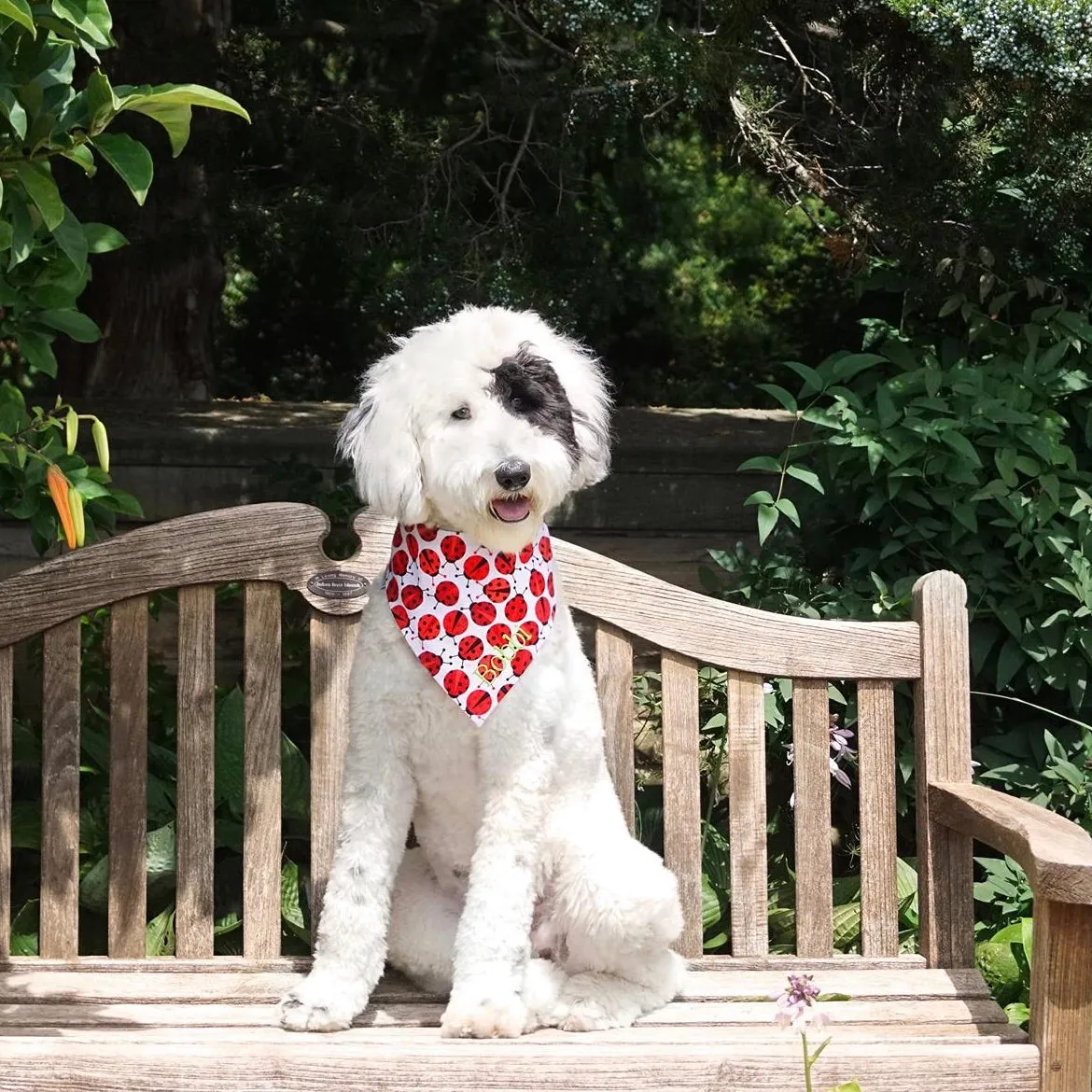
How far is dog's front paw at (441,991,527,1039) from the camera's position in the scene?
233 cm

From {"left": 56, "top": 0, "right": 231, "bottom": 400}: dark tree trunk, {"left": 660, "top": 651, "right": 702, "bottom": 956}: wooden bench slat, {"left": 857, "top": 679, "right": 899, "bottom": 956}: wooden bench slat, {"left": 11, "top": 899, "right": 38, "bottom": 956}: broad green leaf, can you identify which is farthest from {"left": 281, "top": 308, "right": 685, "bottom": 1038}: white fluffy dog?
{"left": 56, "top": 0, "right": 231, "bottom": 400}: dark tree trunk

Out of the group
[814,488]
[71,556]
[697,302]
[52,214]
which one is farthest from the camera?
[697,302]

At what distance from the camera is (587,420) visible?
2457 millimetres

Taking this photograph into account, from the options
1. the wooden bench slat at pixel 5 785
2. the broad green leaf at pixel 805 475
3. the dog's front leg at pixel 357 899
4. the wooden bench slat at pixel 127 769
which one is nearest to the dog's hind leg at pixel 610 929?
the dog's front leg at pixel 357 899

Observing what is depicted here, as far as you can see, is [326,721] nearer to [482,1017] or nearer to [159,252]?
[482,1017]

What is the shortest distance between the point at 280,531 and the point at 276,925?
753 millimetres

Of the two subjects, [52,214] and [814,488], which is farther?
[814,488]

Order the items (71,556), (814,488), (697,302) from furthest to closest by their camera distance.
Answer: (697,302), (814,488), (71,556)

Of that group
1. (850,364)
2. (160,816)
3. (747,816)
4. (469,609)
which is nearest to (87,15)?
(469,609)

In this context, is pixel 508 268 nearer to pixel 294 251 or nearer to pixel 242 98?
pixel 242 98

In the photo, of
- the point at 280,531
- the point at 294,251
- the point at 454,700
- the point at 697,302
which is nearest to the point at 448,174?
the point at 294,251

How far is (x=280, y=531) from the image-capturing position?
2.87 meters

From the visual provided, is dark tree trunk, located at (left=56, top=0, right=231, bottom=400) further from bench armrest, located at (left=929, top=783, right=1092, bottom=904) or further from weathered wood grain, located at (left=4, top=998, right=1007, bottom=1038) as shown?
bench armrest, located at (left=929, top=783, right=1092, bottom=904)

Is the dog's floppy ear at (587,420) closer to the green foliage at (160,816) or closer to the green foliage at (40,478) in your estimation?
the green foliage at (40,478)
